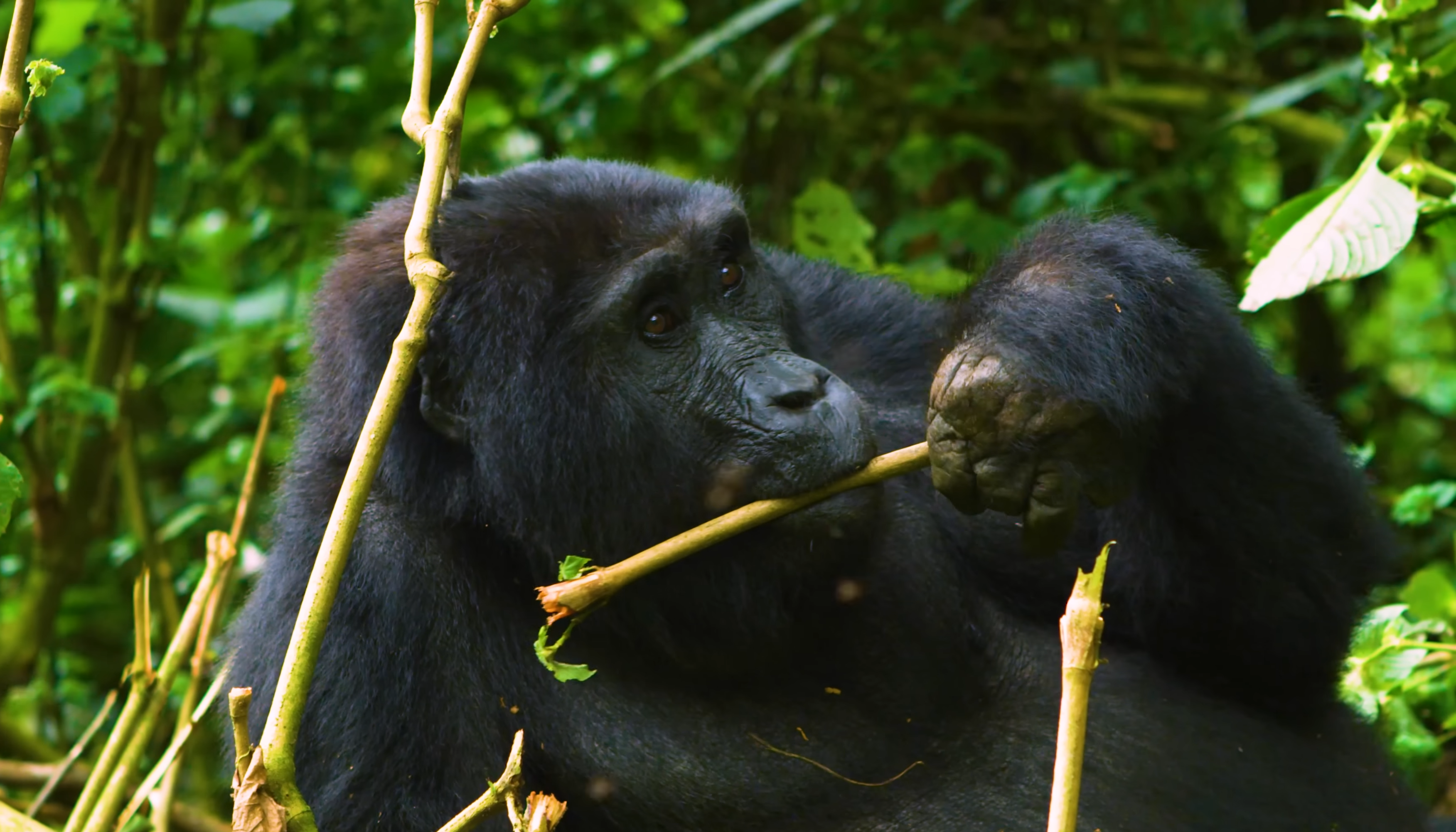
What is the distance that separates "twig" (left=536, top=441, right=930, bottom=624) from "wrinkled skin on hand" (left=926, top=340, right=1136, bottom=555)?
2.4 inches

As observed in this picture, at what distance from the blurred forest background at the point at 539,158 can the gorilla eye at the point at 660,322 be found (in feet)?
3.87

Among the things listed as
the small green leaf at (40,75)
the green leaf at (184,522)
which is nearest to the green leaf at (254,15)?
the green leaf at (184,522)

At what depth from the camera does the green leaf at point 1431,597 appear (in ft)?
9.66

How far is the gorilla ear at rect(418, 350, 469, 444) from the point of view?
2590 mm

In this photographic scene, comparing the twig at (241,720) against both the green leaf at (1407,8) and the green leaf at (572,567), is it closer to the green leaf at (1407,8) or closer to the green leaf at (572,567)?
the green leaf at (572,567)

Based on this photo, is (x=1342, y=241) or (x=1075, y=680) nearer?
(x=1075, y=680)

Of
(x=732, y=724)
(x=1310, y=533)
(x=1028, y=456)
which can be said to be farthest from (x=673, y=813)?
(x=1310, y=533)

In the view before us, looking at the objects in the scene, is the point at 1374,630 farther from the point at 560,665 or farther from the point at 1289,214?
the point at 560,665

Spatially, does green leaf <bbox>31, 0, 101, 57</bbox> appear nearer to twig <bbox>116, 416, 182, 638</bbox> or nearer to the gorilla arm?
the gorilla arm

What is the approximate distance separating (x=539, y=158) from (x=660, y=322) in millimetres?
1661

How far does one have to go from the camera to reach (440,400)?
261 centimetres

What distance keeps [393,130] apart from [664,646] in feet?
11.6

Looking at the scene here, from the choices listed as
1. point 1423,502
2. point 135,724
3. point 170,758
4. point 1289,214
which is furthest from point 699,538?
point 1423,502

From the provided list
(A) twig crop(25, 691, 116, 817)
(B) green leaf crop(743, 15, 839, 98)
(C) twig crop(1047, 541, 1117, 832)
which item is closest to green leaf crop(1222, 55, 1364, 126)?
(B) green leaf crop(743, 15, 839, 98)
